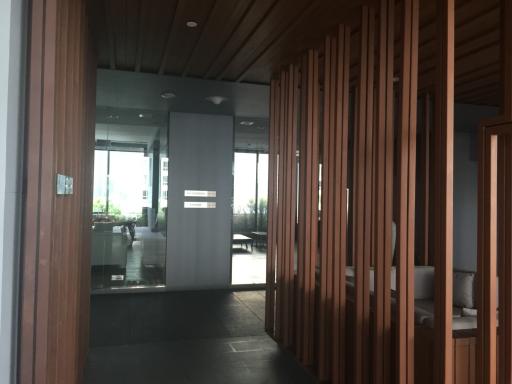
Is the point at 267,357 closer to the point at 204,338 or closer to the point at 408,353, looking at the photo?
the point at 204,338

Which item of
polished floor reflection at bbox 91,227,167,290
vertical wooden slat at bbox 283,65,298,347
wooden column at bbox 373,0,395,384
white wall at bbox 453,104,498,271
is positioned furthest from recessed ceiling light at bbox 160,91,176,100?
white wall at bbox 453,104,498,271

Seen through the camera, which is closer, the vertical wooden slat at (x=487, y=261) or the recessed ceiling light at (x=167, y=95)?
the vertical wooden slat at (x=487, y=261)

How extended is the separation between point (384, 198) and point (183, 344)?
2.88 meters

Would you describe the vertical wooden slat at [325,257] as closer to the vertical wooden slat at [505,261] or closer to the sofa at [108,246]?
the vertical wooden slat at [505,261]

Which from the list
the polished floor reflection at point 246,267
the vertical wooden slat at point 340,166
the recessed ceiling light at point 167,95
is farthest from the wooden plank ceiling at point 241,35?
the polished floor reflection at point 246,267

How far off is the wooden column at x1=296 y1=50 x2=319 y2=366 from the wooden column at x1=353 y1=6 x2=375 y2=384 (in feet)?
2.78

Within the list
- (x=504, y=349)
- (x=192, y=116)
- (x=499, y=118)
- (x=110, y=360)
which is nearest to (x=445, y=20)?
(x=499, y=118)

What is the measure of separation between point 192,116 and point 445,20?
561cm

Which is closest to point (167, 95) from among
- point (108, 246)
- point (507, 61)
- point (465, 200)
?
point (108, 246)

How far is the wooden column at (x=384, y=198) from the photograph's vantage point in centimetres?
Answer: 299

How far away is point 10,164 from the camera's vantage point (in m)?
1.48

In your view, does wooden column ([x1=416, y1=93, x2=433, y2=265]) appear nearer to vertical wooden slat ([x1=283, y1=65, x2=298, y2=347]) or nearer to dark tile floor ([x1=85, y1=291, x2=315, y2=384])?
vertical wooden slat ([x1=283, y1=65, x2=298, y2=347])

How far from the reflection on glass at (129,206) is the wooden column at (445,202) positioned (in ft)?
18.6

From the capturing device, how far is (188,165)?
7.56m
